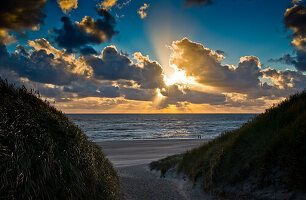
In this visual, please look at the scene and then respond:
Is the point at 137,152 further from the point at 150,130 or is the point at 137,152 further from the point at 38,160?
the point at 150,130

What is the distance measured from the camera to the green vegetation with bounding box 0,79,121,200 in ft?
13.3

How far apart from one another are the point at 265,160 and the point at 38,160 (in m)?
6.95

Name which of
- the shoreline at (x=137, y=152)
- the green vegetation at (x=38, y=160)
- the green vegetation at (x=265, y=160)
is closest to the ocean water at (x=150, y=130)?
the green vegetation at (x=38, y=160)

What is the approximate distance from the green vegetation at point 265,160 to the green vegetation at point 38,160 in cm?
453

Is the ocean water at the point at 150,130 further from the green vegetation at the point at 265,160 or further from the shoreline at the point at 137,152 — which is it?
the green vegetation at the point at 265,160

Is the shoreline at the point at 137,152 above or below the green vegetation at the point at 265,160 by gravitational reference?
below

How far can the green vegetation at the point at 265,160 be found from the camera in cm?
612

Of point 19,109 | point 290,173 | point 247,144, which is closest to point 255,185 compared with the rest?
point 290,173

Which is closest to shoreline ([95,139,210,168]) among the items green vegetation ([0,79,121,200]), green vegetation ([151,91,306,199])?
green vegetation ([151,91,306,199])

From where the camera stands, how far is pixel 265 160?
6.88 meters

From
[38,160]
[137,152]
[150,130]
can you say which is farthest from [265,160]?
[150,130]

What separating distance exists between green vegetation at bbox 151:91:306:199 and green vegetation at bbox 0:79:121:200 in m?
4.53

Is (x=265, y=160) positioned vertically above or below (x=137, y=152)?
above

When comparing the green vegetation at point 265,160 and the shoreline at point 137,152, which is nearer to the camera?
the green vegetation at point 265,160
